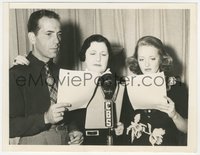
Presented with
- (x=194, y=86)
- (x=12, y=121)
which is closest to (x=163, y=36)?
(x=194, y=86)

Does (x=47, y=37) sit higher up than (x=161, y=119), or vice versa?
(x=47, y=37)

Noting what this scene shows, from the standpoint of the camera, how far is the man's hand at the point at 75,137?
655 mm

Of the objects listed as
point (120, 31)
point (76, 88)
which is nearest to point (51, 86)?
point (76, 88)

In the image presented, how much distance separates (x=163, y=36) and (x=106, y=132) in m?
0.20

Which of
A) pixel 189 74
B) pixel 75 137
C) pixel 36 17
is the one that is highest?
pixel 36 17

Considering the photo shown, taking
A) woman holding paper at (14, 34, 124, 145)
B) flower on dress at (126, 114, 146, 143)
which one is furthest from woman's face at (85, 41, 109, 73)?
flower on dress at (126, 114, 146, 143)

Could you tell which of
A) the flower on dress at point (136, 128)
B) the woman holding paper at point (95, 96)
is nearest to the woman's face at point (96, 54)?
the woman holding paper at point (95, 96)

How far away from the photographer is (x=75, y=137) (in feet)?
2.15

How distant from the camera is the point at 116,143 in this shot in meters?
0.66

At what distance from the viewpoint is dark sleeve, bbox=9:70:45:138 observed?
650mm

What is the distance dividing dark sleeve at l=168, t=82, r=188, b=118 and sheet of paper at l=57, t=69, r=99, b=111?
0.46ft

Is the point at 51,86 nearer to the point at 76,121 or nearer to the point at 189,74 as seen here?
the point at 76,121

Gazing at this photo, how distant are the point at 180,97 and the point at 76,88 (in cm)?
19

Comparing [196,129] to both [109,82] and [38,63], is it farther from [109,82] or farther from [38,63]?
[38,63]
